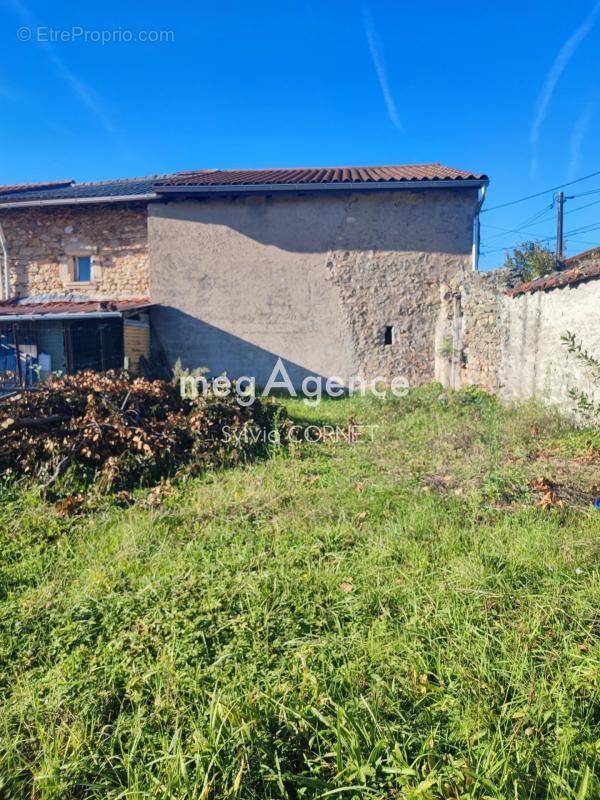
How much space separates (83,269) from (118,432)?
8.84 m

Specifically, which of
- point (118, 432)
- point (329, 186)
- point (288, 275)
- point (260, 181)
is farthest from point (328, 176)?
point (118, 432)

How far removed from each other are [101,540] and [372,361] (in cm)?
849

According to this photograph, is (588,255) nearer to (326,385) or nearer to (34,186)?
(326,385)

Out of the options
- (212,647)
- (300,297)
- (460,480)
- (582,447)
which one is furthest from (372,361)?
(212,647)

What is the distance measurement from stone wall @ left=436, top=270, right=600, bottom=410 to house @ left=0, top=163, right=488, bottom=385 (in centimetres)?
77

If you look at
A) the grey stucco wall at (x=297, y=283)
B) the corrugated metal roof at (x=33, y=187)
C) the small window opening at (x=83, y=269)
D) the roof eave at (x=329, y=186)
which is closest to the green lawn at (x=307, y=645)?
the grey stucco wall at (x=297, y=283)

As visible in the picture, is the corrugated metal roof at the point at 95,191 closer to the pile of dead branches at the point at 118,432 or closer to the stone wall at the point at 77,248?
the stone wall at the point at 77,248

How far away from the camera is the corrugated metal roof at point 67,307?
9453 mm

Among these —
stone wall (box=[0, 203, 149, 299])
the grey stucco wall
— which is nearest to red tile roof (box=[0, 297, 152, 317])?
stone wall (box=[0, 203, 149, 299])

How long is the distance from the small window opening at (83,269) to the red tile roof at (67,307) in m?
1.15

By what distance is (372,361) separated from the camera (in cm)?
1105

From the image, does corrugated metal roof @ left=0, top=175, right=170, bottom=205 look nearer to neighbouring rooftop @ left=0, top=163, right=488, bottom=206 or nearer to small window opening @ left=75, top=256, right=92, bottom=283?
neighbouring rooftop @ left=0, top=163, right=488, bottom=206

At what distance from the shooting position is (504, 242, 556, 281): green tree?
64.0 ft

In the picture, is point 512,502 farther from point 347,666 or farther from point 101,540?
point 101,540
